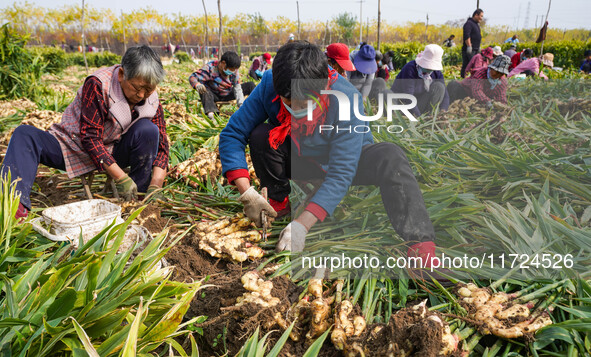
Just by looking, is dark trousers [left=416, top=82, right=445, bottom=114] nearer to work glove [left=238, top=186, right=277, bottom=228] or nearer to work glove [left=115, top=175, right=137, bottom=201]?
work glove [left=238, top=186, right=277, bottom=228]

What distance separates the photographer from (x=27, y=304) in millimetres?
1058

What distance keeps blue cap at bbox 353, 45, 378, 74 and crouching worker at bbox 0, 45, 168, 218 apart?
10.0 feet

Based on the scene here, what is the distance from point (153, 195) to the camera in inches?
89.6

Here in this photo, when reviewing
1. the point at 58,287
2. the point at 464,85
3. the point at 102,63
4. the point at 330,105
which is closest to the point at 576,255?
the point at 330,105

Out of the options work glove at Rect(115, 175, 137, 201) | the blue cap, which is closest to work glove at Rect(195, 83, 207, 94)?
the blue cap

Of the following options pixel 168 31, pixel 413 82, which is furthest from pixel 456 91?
pixel 168 31

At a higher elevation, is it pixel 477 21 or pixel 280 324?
pixel 477 21

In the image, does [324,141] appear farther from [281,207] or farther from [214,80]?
[214,80]

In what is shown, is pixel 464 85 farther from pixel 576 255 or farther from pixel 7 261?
pixel 7 261

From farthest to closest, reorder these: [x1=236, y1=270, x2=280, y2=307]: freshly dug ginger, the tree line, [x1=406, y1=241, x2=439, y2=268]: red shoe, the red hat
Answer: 1. the tree line
2. the red hat
3. [x1=406, y1=241, x2=439, y2=268]: red shoe
4. [x1=236, y1=270, x2=280, y2=307]: freshly dug ginger

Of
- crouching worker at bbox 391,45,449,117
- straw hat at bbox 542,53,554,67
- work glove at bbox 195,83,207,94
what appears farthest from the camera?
straw hat at bbox 542,53,554,67

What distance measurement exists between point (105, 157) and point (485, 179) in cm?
210

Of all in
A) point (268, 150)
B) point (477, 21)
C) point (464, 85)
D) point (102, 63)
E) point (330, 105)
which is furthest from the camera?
point (102, 63)

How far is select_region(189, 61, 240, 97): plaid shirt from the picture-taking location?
15.8ft
